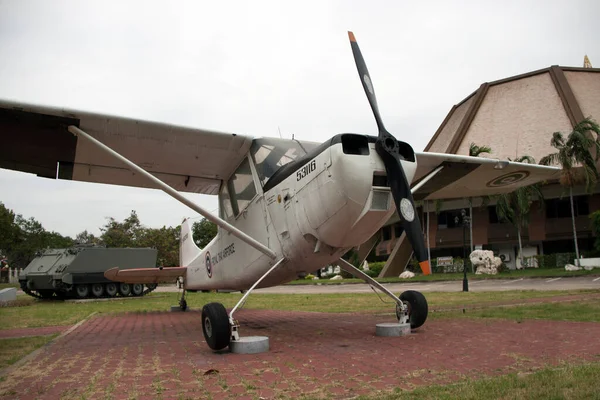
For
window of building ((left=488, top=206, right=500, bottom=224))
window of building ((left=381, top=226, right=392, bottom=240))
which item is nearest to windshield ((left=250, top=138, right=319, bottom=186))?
window of building ((left=488, top=206, right=500, bottom=224))

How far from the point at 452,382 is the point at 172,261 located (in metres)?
58.8

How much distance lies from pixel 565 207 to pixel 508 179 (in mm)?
39514

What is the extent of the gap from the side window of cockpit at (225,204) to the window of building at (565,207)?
139ft

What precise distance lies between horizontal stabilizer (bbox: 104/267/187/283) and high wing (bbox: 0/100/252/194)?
3468 millimetres

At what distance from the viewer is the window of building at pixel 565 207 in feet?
143

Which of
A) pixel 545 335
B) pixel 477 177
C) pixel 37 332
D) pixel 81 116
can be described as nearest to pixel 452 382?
pixel 545 335

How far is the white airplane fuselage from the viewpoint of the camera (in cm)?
562

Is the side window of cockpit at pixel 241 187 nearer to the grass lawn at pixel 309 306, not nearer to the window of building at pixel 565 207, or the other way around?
the grass lawn at pixel 309 306

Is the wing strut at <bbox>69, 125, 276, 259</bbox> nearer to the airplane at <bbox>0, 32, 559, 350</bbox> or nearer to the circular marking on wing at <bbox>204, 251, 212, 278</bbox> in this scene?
the airplane at <bbox>0, 32, 559, 350</bbox>

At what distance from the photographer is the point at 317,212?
6004mm

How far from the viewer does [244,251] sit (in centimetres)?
806

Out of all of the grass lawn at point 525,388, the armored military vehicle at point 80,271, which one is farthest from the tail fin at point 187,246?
the armored military vehicle at point 80,271

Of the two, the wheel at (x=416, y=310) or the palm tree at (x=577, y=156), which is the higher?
the palm tree at (x=577, y=156)

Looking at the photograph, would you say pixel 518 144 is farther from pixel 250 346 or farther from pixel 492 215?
pixel 250 346
